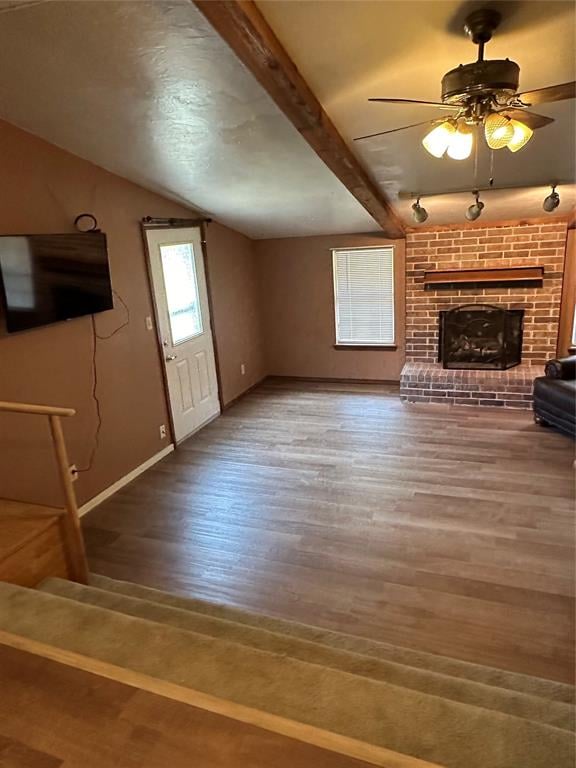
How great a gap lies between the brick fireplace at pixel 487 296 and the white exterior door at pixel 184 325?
7.40ft

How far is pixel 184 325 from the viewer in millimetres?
4973

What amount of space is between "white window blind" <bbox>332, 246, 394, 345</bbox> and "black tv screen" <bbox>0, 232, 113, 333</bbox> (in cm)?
323

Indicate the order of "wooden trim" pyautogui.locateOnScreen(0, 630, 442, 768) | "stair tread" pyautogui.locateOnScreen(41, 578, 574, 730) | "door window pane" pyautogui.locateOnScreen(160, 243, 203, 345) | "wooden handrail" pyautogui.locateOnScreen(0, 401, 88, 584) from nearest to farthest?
"wooden trim" pyautogui.locateOnScreen(0, 630, 442, 768)
"stair tread" pyautogui.locateOnScreen(41, 578, 574, 730)
"wooden handrail" pyautogui.locateOnScreen(0, 401, 88, 584)
"door window pane" pyautogui.locateOnScreen(160, 243, 203, 345)

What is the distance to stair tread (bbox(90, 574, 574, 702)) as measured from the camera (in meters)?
1.92

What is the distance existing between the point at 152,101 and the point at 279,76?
834 mm

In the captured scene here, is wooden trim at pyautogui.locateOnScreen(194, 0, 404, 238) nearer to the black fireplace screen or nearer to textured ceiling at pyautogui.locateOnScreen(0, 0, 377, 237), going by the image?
textured ceiling at pyautogui.locateOnScreen(0, 0, 377, 237)

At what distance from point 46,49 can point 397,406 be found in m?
4.40

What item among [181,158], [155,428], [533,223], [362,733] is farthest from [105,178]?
[533,223]

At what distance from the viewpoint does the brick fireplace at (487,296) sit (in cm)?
525

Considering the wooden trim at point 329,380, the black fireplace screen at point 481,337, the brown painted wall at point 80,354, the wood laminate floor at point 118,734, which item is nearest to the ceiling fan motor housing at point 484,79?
the wood laminate floor at point 118,734

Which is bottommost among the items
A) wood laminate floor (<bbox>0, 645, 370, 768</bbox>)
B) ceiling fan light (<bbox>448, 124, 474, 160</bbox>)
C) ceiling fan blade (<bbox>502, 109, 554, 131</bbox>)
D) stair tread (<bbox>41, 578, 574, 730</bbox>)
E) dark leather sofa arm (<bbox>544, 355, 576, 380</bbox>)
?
stair tread (<bbox>41, 578, 574, 730</bbox>)

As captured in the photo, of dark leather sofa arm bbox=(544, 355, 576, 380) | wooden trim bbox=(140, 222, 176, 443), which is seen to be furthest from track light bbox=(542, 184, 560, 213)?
wooden trim bbox=(140, 222, 176, 443)

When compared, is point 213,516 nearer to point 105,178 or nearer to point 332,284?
point 105,178

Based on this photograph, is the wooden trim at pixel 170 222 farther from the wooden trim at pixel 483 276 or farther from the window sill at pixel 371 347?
the wooden trim at pixel 483 276
